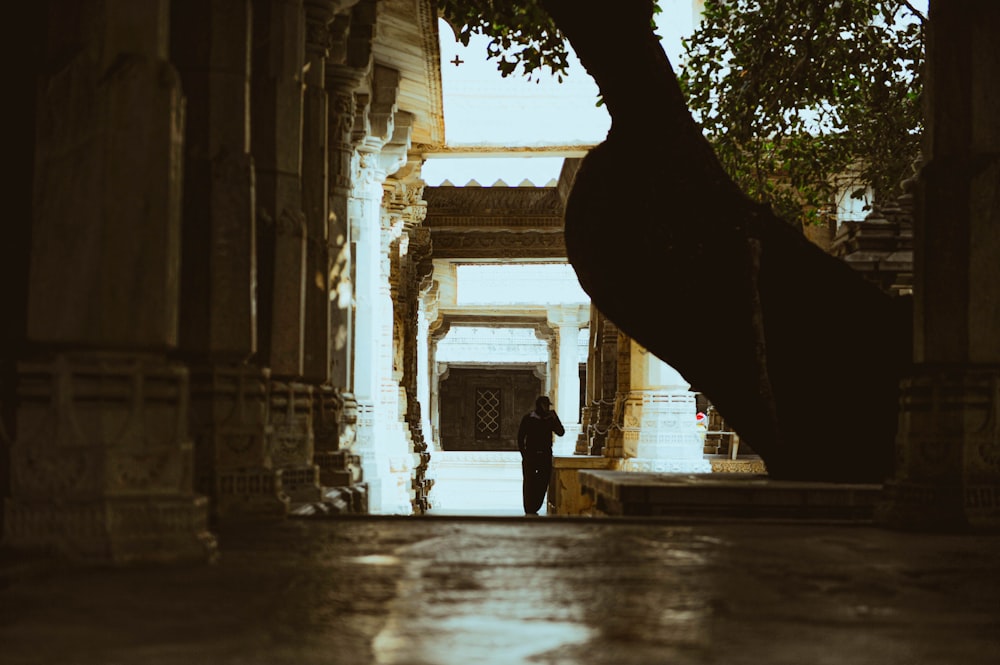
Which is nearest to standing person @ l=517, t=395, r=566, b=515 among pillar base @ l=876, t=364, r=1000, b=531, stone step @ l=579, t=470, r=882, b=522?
stone step @ l=579, t=470, r=882, b=522

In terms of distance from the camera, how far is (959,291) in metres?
5.78

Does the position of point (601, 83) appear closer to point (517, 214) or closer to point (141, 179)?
point (141, 179)

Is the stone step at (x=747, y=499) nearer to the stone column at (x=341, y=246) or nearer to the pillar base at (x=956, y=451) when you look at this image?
the pillar base at (x=956, y=451)

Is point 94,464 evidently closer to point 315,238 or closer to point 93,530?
point 93,530

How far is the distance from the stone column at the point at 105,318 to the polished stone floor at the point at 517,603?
19 centimetres

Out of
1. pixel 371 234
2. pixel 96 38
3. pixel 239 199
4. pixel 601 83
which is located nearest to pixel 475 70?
pixel 371 234

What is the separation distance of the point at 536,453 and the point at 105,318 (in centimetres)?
1069

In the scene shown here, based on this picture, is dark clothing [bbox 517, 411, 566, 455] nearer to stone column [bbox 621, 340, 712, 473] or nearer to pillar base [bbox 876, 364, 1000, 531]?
stone column [bbox 621, 340, 712, 473]

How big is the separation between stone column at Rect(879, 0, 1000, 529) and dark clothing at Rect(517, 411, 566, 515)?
878 centimetres

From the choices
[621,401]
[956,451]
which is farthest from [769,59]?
[621,401]

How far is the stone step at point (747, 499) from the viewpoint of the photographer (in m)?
7.51

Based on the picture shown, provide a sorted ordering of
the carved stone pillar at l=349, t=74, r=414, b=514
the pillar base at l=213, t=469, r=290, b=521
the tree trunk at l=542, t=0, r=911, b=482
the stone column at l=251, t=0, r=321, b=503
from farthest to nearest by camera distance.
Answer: the carved stone pillar at l=349, t=74, r=414, b=514 → the tree trunk at l=542, t=0, r=911, b=482 → the stone column at l=251, t=0, r=321, b=503 → the pillar base at l=213, t=469, r=290, b=521

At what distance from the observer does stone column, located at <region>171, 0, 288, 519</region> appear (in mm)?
5602

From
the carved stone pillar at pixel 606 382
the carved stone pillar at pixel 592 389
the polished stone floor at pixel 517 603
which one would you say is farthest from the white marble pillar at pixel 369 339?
the carved stone pillar at pixel 592 389
